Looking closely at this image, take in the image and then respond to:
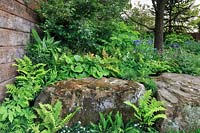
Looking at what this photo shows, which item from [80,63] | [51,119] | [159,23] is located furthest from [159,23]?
[51,119]

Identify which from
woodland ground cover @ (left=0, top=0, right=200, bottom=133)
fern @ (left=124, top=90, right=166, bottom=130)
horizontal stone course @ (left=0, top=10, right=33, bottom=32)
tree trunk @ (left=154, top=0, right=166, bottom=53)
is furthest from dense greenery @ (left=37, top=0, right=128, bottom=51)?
tree trunk @ (left=154, top=0, right=166, bottom=53)

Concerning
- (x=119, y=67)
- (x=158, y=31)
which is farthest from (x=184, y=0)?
(x=119, y=67)

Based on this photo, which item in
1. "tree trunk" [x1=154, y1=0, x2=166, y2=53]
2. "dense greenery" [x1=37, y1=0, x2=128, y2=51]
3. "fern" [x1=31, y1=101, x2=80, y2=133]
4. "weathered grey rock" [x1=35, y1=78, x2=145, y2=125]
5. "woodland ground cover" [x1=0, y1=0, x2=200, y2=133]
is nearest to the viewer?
"fern" [x1=31, y1=101, x2=80, y2=133]

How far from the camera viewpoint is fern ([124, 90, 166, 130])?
11.5 ft

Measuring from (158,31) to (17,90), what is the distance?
5158mm

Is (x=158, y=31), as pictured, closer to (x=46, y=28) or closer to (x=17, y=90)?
(x=46, y=28)

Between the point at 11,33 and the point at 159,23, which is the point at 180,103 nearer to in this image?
the point at 11,33

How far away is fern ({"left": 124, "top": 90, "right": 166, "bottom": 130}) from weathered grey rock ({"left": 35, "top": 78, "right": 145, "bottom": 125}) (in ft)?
0.38

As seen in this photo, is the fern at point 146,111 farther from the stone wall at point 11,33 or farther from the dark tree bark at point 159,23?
the dark tree bark at point 159,23

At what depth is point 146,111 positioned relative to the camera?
358 centimetres

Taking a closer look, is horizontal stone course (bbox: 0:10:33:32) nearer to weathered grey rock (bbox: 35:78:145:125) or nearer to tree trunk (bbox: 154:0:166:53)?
weathered grey rock (bbox: 35:78:145:125)

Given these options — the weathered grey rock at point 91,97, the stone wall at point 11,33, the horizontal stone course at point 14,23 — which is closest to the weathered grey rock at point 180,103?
the weathered grey rock at point 91,97

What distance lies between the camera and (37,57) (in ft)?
14.5

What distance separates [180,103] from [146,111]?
0.53 metres
